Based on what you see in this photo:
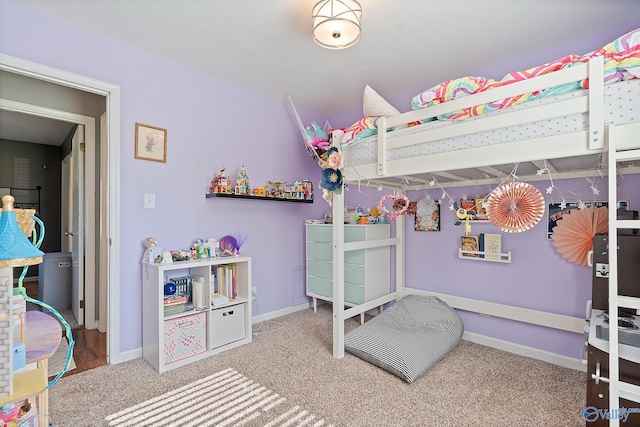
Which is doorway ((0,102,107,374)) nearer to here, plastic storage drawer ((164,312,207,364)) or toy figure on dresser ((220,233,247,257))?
plastic storage drawer ((164,312,207,364))

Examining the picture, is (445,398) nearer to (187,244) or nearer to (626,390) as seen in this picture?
(626,390)

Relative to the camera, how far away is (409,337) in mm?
2436

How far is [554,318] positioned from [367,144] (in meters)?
1.93

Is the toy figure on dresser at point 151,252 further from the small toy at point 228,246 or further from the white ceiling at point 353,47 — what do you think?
the white ceiling at point 353,47

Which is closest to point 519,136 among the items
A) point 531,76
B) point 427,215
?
point 531,76

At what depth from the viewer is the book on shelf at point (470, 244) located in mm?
2760

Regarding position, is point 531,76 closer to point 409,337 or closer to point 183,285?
point 409,337

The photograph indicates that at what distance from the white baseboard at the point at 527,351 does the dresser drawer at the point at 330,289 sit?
101cm

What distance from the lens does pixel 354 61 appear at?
8.55 ft

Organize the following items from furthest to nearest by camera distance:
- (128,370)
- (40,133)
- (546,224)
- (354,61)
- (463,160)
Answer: (40,133)
(354,61)
(546,224)
(128,370)
(463,160)

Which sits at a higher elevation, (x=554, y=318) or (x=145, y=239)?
(x=145, y=239)

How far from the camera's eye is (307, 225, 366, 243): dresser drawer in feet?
10.3

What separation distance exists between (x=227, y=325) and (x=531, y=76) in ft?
8.81

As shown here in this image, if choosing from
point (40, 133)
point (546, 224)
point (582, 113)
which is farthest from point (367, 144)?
point (40, 133)
